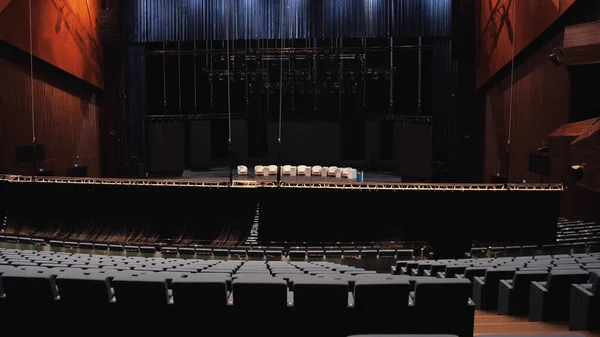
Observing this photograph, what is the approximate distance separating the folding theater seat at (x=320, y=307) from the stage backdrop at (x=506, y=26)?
14808mm

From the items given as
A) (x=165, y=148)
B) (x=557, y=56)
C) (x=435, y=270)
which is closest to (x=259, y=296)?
(x=435, y=270)

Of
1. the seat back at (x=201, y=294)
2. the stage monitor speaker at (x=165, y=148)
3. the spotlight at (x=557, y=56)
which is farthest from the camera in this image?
the stage monitor speaker at (x=165, y=148)

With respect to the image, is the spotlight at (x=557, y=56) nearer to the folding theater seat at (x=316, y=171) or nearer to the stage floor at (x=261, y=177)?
the stage floor at (x=261, y=177)

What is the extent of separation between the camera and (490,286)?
7066mm

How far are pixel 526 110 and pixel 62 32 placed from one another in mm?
18159

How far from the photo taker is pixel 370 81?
3062cm

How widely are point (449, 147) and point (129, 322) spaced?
74.4 feet

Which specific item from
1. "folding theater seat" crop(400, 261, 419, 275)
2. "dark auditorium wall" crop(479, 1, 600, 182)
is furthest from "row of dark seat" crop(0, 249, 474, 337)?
"dark auditorium wall" crop(479, 1, 600, 182)

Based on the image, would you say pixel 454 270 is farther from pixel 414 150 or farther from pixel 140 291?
pixel 414 150

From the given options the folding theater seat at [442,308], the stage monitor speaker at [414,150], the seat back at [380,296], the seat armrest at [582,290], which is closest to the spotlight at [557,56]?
the stage monitor speaker at [414,150]

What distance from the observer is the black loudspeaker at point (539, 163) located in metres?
18.6

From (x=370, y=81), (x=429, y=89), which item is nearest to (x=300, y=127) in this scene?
(x=370, y=81)

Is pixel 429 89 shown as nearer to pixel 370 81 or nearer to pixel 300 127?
pixel 370 81

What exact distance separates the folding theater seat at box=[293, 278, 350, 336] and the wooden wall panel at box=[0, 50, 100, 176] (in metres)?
18.3
